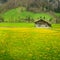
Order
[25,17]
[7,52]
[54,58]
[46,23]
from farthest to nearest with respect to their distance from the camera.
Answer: [25,17] → [46,23] → [7,52] → [54,58]

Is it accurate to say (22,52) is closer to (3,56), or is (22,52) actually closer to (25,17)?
(3,56)

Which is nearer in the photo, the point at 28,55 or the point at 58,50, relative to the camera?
the point at 28,55

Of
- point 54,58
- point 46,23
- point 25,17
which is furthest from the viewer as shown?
point 25,17

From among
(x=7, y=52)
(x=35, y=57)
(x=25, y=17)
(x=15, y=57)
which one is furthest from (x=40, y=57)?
(x=25, y=17)

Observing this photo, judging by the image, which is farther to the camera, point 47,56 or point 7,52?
point 7,52

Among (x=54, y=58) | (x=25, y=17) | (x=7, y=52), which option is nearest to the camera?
(x=54, y=58)

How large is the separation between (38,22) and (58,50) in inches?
3321

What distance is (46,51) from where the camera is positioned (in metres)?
27.8

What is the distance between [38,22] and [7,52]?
3379 inches

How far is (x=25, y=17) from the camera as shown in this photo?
197250 mm

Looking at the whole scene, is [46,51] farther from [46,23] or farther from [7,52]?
[46,23]

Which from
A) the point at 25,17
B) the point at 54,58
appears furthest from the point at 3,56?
the point at 25,17

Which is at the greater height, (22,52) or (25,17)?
(22,52)

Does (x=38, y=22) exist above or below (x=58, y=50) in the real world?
below
